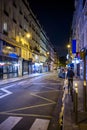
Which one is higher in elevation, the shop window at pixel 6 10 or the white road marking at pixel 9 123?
the shop window at pixel 6 10

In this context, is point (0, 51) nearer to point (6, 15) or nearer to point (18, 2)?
point (6, 15)

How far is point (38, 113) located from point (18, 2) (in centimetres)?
3575

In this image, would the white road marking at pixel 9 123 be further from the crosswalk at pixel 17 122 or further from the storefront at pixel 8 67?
the storefront at pixel 8 67

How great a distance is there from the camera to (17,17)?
41.1 m

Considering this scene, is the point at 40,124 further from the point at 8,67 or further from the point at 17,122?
the point at 8,67

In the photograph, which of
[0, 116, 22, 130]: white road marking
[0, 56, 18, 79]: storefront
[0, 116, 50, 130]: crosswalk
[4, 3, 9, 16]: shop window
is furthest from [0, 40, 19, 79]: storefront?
[0, 116, 50, 130]: crosswalk

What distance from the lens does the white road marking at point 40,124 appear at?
7.26 meters

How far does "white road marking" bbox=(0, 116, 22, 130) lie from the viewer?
23.9 feet

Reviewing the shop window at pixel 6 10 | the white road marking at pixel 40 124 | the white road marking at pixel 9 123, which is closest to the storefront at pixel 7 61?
the shop window at pixel 6 10

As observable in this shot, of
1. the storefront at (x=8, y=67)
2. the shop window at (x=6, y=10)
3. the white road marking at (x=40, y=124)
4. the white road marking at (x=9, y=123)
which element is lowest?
the white road marking at (x=40, y=124)

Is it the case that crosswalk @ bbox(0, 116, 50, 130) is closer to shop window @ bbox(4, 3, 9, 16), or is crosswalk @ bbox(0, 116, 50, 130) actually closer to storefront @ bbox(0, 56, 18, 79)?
storefront @ bbox(0, 56, 18, 79)

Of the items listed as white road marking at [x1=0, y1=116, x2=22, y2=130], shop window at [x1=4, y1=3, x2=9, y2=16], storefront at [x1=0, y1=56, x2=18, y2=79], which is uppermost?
shop window at [x1=4, y1=3, x2=9, y2=16]

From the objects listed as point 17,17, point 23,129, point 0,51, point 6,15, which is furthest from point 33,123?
point 17,17

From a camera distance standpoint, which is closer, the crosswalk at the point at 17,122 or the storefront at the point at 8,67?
the crosswalk at the point at 17,122
